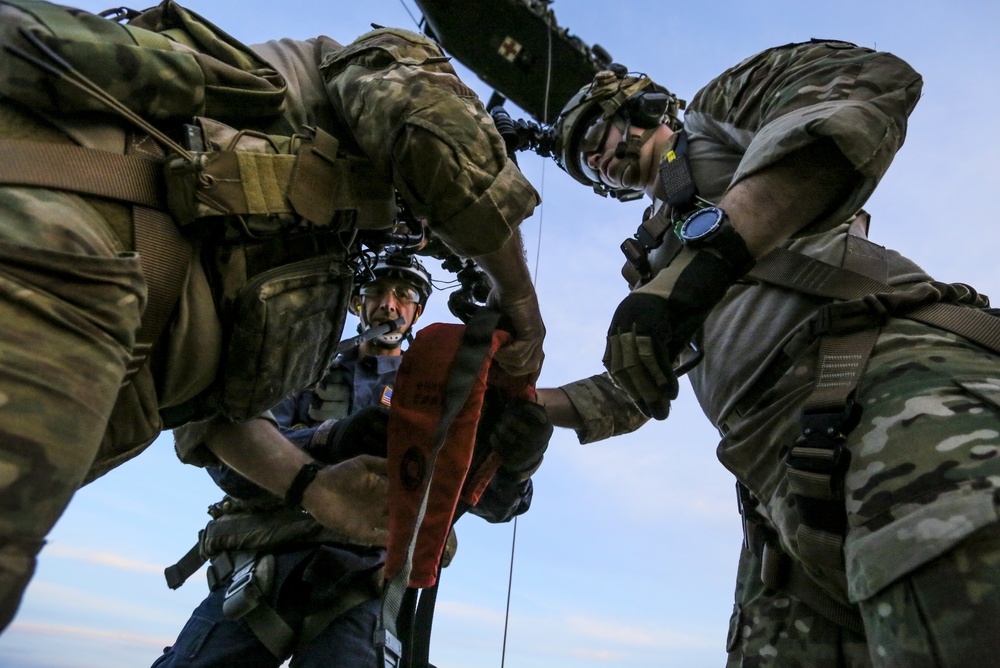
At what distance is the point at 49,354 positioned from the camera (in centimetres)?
132

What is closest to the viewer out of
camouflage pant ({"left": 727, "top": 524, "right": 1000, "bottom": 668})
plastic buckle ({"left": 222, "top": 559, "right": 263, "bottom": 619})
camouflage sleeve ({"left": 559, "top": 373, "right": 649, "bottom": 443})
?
camouflage pant ({"left": 727, "top": 524, "right": 1000, "bottom": 668})

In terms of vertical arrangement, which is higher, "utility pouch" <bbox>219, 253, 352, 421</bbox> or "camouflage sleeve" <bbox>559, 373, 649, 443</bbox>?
"camouflage sleeve" <bbox>559, 373, 649, 443</bbox>

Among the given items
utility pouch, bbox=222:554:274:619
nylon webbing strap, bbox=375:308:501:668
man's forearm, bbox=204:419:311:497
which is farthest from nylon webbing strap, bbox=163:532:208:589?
nylon webbing strap, bbox=375:308:501:668

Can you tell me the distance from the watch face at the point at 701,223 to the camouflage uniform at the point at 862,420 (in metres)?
0.14

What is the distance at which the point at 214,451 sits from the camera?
2.67 m

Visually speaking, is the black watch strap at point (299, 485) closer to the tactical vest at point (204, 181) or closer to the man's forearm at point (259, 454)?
the man's forearm at point (259, 454)

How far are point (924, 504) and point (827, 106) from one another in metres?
0.93

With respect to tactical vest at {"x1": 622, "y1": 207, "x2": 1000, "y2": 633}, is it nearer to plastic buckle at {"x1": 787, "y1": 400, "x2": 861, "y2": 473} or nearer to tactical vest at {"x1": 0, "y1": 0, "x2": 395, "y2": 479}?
plastic buckle at {"x1": 787, "y1": 400, "x2": 861, "y2": 473}

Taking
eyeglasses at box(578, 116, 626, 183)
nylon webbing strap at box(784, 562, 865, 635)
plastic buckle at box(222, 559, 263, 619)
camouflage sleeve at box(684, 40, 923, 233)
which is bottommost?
nylon webbing strap at box(784, 562, 865, 635)

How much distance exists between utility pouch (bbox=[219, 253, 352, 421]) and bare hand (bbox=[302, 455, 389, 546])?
1.98 ft

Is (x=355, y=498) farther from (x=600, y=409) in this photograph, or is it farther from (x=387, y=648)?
(x=600, y=409)

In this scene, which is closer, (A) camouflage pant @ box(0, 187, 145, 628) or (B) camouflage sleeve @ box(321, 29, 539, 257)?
(A) camouflage pant @ box(0, 187, 145, 628)

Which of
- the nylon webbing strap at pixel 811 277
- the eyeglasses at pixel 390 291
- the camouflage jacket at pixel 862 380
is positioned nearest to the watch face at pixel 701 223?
the camouflage jacket at pixel 862 380

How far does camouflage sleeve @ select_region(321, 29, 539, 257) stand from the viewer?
1890mm
